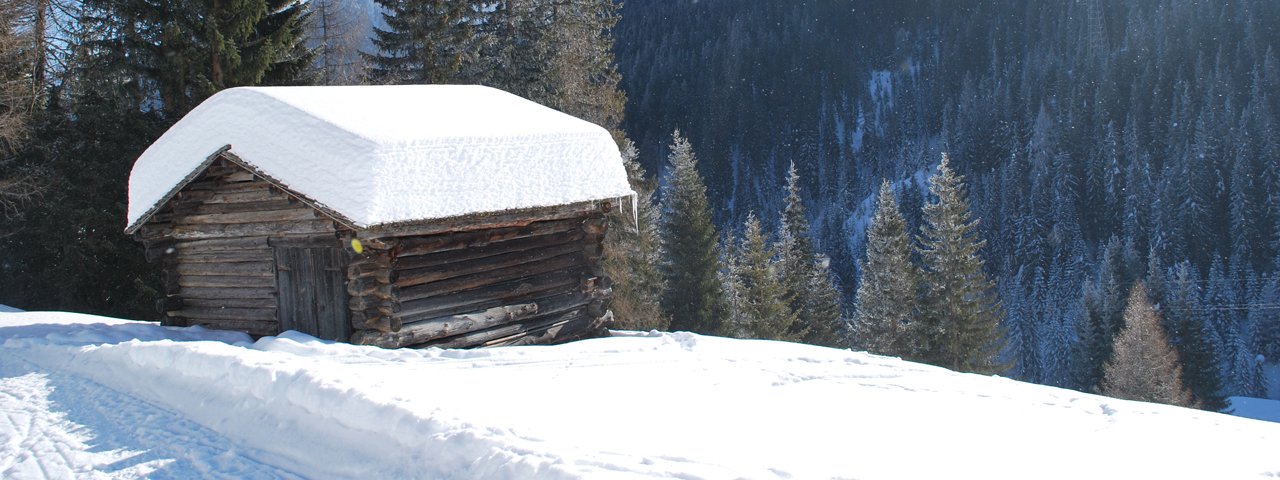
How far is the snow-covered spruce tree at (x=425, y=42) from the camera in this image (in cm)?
2203

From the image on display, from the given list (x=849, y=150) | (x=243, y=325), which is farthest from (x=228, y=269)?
(x=849, y=150)

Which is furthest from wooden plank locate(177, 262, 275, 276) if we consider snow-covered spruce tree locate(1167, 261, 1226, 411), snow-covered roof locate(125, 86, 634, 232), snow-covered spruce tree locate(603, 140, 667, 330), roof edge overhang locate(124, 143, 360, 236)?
snow-covered spruce tree locate(1167, 261, 1226, 411)

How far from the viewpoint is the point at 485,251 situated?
37.9ft

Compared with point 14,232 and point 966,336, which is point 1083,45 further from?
point 14,232

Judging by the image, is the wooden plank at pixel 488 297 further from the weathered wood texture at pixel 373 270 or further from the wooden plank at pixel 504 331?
the wooden plank at pixel 504 331

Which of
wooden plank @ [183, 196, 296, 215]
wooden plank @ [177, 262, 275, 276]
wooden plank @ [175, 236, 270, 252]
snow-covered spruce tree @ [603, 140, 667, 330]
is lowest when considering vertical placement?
snow-covered spruce tree @ [603, 140, 667, 330]

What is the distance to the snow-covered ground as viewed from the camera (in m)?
5.81

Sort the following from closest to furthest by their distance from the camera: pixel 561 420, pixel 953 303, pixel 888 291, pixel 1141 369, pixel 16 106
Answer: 1. pixel 561 420
2. pixel 16 106
3. pixel 953 303
4. pixel 888 291
5. pixel 1141 369

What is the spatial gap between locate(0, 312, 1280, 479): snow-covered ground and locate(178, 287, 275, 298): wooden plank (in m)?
2.02

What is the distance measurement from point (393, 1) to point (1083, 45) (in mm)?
119144

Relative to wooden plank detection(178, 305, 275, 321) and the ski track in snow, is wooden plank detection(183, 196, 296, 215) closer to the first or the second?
wooden plank detection(178, 305, 275, 321)

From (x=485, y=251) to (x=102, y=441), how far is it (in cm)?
541

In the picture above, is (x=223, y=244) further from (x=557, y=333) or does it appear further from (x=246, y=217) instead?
(x=557, y=333)

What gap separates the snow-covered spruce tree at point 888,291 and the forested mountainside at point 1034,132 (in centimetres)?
2477
